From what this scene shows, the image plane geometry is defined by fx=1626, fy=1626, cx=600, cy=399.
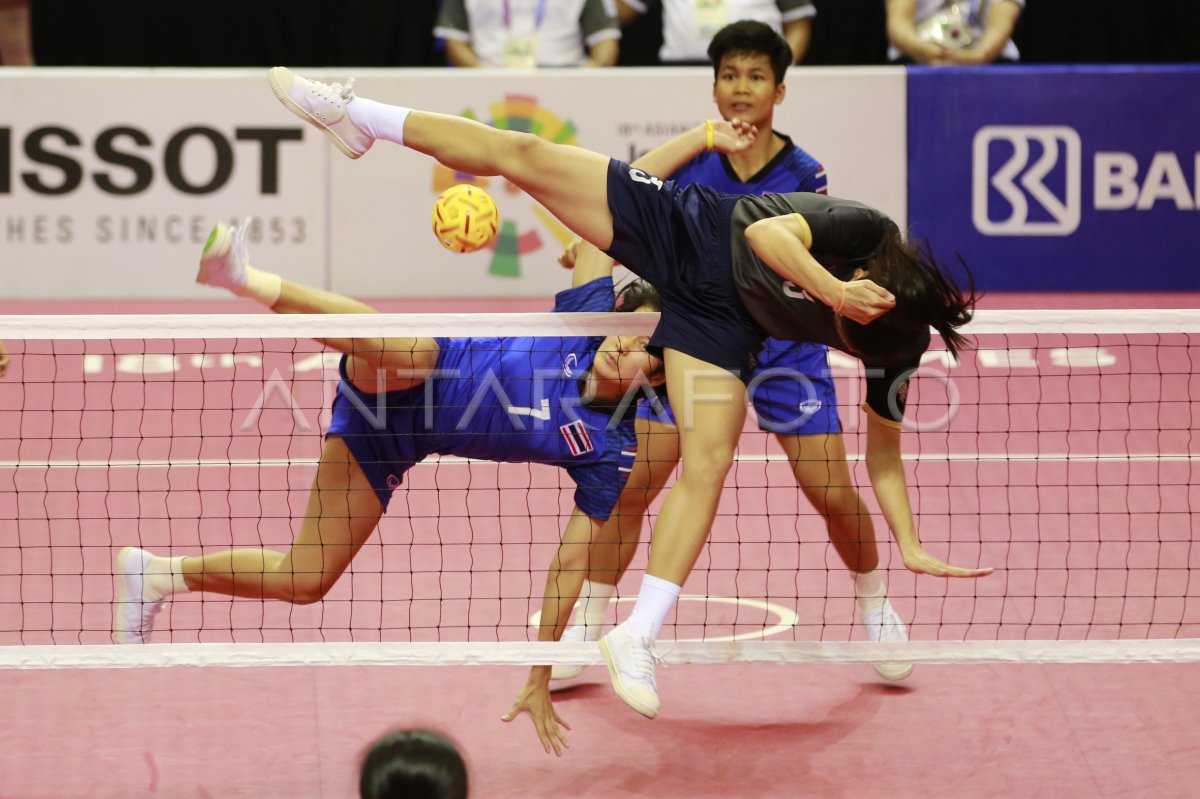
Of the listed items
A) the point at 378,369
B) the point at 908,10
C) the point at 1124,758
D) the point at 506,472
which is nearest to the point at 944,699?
the point at 1124,758

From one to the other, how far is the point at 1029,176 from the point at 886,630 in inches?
241

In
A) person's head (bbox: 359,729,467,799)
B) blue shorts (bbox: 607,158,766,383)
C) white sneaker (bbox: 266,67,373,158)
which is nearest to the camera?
person's head (bbox: 359,729,467,799)

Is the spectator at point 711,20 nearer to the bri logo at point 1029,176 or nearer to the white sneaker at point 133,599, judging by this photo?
the bri logo at point 1029,176

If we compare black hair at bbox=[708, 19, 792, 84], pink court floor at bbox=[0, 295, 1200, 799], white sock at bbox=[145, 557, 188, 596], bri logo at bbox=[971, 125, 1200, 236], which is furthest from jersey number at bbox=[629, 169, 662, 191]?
bri logo at bbox=[971, 125, 1200, 236]

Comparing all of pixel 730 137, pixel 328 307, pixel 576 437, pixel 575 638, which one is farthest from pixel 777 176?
pixel 328 307

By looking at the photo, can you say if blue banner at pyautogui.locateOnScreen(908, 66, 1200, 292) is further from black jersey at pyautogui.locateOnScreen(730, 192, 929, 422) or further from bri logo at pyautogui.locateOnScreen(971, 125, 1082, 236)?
black jersey at pyautogui.locateOnScreen(730, 192, 929, 422)

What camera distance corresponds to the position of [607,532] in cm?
582

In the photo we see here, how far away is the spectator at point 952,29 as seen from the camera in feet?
38.0

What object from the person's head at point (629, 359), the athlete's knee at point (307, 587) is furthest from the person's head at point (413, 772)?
the person's head at point (629, 359)

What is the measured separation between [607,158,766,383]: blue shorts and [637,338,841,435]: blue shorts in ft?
2.89

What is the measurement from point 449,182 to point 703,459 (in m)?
6.73

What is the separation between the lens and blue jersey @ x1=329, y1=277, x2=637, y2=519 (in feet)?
17.9

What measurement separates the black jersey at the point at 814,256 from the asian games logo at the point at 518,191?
6.14 metres

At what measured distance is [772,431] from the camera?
6.04 meters
